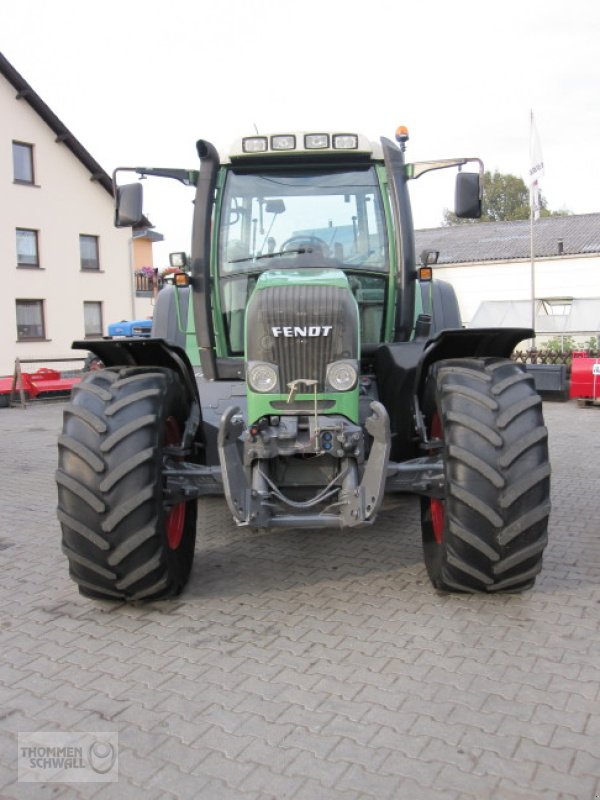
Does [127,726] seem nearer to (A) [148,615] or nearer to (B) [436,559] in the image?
(A) [148,615]

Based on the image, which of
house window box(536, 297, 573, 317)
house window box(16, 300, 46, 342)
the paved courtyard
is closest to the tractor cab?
the paved courtyard

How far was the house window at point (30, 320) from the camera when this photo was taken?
963 inches

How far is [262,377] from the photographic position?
4.03 metres

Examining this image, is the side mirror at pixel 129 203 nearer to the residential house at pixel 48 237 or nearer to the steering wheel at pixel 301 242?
the steering wheel at pixel 301 242

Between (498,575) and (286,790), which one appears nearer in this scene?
(286,790)

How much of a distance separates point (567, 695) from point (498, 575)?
0.80 metres

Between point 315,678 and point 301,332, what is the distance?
1.73m

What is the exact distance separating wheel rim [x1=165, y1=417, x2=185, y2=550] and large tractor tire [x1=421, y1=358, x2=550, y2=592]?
152 centimetres

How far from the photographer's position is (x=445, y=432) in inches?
149

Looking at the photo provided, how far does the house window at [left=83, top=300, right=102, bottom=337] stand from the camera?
26797mm

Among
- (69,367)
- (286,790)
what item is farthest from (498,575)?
(69,367)

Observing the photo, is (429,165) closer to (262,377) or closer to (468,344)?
(468,344)

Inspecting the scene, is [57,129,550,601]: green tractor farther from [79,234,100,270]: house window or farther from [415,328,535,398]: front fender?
[79,234,100,270]: house window

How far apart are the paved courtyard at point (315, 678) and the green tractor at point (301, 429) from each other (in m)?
0.28
